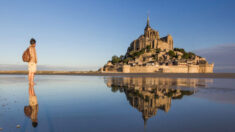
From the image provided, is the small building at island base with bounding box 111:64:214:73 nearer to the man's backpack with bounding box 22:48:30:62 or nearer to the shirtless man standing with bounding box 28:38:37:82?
the shirtless man standing with bounding box 28:38:37:82

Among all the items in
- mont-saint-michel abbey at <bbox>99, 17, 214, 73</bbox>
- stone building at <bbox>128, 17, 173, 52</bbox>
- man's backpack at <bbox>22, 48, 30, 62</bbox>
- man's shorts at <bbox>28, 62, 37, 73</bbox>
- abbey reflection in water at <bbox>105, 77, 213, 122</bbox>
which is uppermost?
stone building at <bbox>128, 17, 173, 52</bbox>

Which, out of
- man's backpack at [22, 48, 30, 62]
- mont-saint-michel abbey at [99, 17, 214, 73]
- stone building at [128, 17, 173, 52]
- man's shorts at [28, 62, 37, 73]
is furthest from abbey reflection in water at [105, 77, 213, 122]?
stone building at [128, 17, 173, 52]

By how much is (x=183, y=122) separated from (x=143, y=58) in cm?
9945

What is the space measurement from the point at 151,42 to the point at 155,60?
85.5 ft

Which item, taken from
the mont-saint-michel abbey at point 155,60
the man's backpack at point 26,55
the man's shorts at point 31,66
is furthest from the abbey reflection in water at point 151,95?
the mont-saint-michel abbey at point 155,60

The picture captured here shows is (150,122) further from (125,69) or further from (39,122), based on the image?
(125,69)

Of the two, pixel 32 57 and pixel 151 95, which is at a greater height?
pixel 32 57

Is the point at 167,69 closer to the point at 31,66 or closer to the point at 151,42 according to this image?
the point at 151,42

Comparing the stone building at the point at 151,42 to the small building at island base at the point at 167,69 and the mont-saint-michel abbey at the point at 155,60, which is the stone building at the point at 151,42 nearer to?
the mont-saint-michel abbey at the point at 155,60

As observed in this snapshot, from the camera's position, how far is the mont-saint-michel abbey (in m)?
83.5

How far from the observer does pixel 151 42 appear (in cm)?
11762

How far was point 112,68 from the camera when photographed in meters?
91.9

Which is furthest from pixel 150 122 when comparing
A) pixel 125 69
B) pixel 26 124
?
pixel 125 69

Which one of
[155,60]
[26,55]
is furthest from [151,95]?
[155,60]
